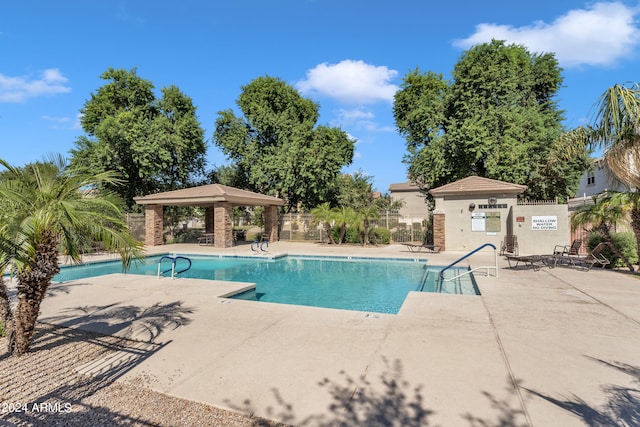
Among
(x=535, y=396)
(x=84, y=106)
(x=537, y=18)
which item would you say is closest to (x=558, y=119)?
(x=537, y=18)

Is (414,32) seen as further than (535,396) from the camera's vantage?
Yes

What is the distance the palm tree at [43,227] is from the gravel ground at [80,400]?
0.65m

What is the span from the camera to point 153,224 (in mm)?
21656

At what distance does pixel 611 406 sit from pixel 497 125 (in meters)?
→ 19.8

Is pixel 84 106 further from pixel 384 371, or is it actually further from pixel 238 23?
pixel 384 371

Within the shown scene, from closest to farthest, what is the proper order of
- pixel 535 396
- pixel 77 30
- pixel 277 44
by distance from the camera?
1. pixel 535 396
2. pixel 77 30
3. pixel 277 44

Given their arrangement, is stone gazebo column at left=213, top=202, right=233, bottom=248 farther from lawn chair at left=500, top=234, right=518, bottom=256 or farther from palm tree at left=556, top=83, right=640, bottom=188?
palm tree at left=556, top=83, right=640, bottom=188

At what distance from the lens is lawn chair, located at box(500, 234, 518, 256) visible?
14922 millimetres

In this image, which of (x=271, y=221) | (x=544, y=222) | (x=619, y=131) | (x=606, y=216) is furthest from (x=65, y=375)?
(x=271, y=221)

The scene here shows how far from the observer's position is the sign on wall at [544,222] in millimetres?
15172

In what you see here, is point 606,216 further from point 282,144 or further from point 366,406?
point 282,144

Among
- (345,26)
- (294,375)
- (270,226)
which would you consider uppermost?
(345,26)

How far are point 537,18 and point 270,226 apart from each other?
770 inches

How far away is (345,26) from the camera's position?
18172mm
